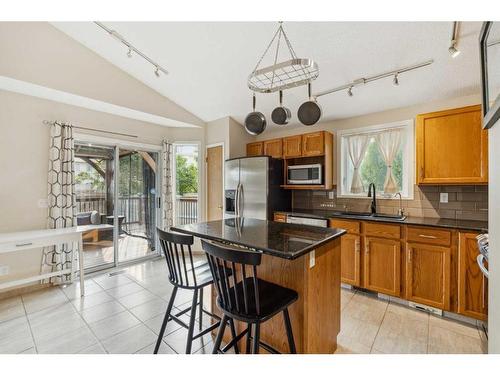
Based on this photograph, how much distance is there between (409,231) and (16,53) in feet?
15.8

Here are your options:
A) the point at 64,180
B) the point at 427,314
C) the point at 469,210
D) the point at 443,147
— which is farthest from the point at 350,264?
the point at 64,180

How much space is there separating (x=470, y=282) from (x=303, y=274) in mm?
1938

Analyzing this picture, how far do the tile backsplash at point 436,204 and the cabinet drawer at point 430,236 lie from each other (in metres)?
0.69

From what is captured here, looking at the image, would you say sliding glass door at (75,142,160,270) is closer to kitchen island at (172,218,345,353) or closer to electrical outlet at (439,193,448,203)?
kitchen island at (172,218,345,353)

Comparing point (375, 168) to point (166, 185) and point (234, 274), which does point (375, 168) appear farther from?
point (166, 185)

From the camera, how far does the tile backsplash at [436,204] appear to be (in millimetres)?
2740

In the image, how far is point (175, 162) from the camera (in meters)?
4.59

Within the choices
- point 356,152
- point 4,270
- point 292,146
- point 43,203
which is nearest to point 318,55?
point 292,146

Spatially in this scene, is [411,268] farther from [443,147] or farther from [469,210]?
[443,147]

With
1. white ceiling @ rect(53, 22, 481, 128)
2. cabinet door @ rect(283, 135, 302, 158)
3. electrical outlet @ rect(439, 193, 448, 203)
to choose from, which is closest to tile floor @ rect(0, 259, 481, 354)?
electrical outlet @ rect(439, 193, 448, 203)

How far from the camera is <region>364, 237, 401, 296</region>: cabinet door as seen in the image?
2.68 metres

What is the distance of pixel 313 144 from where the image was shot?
3.72m

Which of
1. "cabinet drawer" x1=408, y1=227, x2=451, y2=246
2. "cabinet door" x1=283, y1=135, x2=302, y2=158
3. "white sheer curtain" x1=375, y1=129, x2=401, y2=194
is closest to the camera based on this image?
"cabinet drawer" x1=408, y1=227, x2=451, y2=246

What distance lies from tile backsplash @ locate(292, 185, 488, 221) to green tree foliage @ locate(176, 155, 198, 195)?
263 cm
